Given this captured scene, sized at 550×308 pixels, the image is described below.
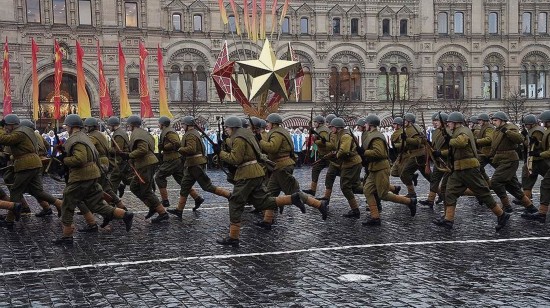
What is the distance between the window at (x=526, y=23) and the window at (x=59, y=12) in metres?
29.8

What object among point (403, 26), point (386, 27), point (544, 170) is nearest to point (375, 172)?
point (544, 170)

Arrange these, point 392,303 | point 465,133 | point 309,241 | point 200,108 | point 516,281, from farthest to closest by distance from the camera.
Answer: point 200,108, point 465,133, point 309,241, point 516,281, point 392,303

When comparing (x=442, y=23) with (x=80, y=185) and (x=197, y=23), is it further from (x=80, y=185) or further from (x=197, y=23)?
(x=80, y=185)

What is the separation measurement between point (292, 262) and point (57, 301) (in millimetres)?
3065

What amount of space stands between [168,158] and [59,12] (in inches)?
1148

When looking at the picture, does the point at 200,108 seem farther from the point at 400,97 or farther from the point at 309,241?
the point at 309,241

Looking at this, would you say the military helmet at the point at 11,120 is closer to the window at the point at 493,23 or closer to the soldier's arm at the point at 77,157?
the soldier's arm at the point at 77,157

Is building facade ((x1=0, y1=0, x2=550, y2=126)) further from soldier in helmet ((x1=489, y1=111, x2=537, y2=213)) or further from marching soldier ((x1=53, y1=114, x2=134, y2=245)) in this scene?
marching soldier ((x1=53, y1=114, x2=134, y2=245))

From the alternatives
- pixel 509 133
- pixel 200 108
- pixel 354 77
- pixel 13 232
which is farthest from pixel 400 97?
pixel 13 232

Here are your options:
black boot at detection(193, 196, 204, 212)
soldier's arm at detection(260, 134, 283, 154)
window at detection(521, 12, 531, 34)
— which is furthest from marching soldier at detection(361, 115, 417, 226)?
window at detection(521, 12, 531, 34)

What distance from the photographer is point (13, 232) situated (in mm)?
11602

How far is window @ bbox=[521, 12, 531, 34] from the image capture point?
47406 mm

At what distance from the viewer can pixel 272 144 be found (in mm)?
11789

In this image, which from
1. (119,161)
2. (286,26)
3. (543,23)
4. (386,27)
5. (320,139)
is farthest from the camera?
(543,23)
